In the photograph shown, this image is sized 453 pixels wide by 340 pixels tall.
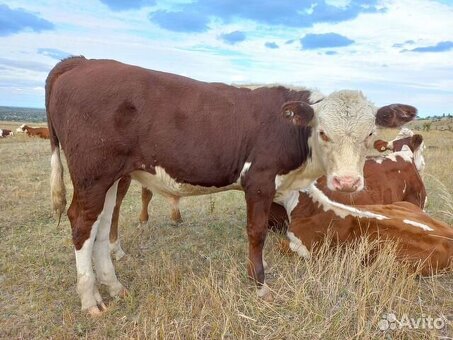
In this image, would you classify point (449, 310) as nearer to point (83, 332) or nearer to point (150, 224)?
point (83, 332)

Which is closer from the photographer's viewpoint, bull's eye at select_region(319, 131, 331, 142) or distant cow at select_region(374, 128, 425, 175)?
bull's eye at select_region(319, 131, 331, 142)

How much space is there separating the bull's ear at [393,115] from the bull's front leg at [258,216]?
123 cm

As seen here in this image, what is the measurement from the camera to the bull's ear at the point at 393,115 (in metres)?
4.32

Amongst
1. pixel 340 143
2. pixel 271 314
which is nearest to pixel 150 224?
pixel 271 314

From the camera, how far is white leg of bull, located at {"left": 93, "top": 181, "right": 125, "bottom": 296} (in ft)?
16.1

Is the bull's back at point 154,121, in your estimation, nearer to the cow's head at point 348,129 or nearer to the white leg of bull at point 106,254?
the white leg of bull at point 106,254

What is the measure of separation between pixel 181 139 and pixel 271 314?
192cm

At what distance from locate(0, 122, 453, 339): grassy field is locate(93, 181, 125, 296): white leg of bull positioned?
0.20 m

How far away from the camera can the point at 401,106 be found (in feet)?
14.5

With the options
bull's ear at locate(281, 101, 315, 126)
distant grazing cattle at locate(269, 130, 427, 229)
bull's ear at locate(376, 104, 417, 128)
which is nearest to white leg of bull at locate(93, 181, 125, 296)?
bull's ear at locate(281, 101, 315, 126)

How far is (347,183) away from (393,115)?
90 centimetres

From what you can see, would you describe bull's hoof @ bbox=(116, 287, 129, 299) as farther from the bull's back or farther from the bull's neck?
the bull's neck

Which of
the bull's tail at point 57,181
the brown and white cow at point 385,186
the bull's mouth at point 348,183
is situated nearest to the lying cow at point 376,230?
the brown and white cow at point 385,186

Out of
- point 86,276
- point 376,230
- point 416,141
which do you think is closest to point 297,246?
point 376,230
